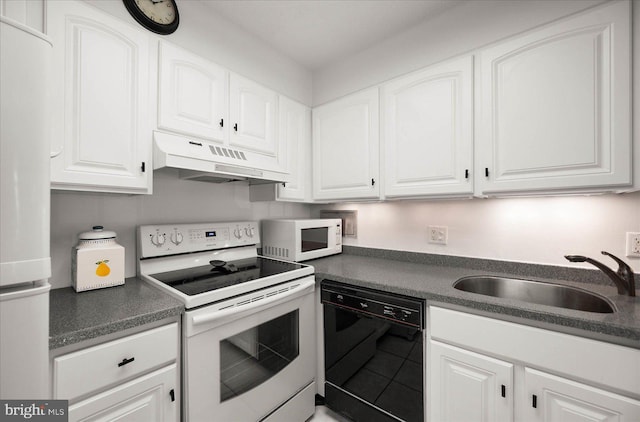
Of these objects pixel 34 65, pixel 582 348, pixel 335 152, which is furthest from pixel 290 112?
pixel 582 348

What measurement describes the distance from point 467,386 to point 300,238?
1.18 m

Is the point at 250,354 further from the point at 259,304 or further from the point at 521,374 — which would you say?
the point at 521,374

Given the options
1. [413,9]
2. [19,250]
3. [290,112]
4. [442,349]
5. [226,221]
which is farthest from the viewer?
[290,112]

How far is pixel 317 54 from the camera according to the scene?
2.02 meters

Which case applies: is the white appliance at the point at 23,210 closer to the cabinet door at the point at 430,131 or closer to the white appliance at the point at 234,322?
the white appliance at the point at 234,322

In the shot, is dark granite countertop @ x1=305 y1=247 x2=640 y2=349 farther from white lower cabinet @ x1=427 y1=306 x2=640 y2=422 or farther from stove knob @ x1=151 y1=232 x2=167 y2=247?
stove knob @ x1=151 y1=232 x2=167 y2=247

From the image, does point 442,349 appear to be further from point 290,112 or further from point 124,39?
point 124,39

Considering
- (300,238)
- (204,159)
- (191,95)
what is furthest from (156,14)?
(300,238)

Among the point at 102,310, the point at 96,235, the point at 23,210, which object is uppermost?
the point at 23,210

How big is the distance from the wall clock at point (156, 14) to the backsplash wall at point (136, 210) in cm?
70

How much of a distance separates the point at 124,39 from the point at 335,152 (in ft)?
4.33

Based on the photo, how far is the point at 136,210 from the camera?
1.49 m

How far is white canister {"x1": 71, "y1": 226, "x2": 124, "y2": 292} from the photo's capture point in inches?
46.4

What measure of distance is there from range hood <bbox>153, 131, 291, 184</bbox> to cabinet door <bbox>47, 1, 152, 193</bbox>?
3.2 inches
